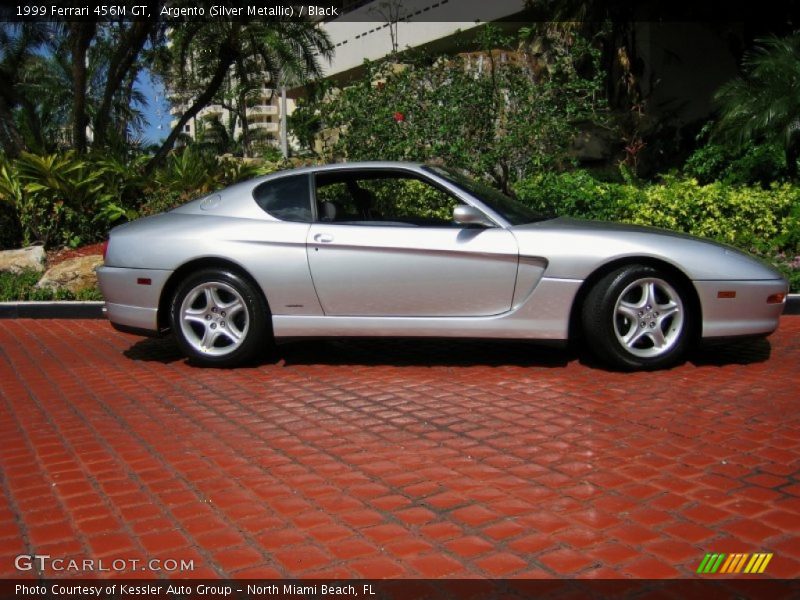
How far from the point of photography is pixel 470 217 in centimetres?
579

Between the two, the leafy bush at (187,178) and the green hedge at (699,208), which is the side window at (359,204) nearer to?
the green hedge at (699,208)

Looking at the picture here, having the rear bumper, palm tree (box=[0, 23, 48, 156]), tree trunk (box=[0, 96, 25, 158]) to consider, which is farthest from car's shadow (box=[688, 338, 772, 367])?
tree trunk (box=[0, 96, 25, 158])

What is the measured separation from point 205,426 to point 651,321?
2.88 meters

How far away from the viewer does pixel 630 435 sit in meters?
4.36

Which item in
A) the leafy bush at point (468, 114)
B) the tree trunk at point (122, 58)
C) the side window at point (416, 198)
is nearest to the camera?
the side window at point (416, 198)

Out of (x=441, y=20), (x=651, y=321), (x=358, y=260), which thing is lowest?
(x=651, y=321)

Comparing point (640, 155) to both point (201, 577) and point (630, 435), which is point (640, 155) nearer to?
point (630, 435)

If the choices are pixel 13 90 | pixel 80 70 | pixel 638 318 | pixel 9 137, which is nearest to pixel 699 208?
pixel 638 318

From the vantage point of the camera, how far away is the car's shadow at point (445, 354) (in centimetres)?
607

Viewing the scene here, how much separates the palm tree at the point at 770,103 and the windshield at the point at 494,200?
575 centimetres

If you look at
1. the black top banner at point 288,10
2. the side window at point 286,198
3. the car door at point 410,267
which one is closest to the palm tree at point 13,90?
the black top banner at point 288,10

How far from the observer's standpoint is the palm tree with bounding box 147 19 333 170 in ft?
61.5

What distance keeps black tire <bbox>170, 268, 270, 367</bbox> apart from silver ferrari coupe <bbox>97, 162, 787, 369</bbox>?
1cm
